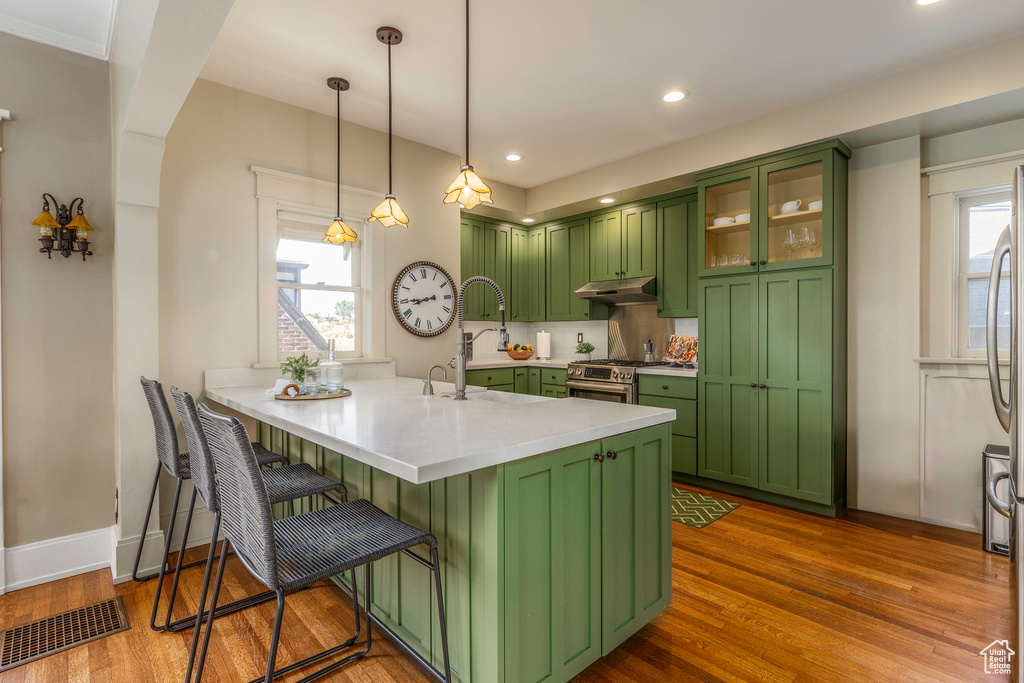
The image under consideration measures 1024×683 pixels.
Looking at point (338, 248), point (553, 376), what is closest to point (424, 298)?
point (338, 248)

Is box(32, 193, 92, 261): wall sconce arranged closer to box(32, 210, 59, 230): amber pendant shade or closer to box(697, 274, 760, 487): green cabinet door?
box(32, 210, 59, 230): amber pendant shade

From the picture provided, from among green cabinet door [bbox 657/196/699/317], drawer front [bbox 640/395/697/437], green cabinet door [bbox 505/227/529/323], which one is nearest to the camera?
drawer front [bbox 640/395/697/437]

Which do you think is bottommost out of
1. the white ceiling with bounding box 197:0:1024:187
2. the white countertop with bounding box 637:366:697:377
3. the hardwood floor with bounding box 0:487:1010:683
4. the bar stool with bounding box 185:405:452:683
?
the hardwood floor with bounding box 0:487:1010:683

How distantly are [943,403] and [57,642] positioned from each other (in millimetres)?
4743

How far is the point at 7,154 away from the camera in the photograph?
245cm

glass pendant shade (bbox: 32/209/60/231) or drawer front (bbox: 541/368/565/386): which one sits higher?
glass pendant shade (bbox: 32/209/60/231)

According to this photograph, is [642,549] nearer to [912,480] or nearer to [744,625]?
[744,625]

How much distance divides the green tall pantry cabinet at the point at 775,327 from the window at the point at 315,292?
8.80 feet

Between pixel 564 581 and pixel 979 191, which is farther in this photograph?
pixel 979 191

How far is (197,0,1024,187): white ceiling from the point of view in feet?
7.86

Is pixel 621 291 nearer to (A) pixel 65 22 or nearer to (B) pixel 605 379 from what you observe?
(B) pixel 605 379

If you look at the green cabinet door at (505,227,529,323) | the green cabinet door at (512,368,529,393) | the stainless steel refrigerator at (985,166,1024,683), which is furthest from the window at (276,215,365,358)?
the stainless steel refrigerator at (985,166,1024,683)

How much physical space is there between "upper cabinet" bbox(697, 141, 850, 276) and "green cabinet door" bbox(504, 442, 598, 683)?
2.58 meters

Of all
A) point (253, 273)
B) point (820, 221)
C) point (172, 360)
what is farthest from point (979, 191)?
point (172, 360)
